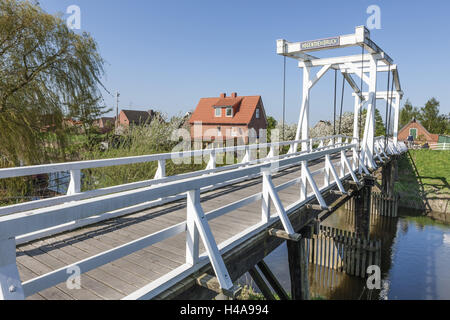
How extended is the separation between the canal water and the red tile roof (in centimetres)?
1830

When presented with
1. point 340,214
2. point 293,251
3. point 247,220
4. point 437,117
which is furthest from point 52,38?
point 437,117

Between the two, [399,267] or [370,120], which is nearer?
[370,120]

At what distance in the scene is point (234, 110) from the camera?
35656 mm

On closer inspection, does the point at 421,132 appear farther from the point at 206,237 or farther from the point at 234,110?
the point at 206,237

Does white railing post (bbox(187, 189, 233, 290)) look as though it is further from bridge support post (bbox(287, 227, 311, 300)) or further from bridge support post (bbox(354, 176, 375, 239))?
bridge support post (bbox(354, 176, 375, 239))

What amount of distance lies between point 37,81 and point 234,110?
27789 millimetres

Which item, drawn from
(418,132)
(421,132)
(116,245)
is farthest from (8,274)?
(421,132)

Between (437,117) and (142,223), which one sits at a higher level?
A: (437,117)

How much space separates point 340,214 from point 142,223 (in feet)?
58.4

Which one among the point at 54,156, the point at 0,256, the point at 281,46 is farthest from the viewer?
the point at 281,46

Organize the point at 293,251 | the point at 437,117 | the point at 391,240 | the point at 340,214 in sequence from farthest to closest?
the point at 437,117, the point at 340,214, the point at 391,240, the point at 293,251

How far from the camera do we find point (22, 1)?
344 inches

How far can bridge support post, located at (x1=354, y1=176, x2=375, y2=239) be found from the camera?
11.2m

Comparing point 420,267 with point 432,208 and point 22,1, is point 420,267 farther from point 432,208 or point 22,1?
point 22,1
